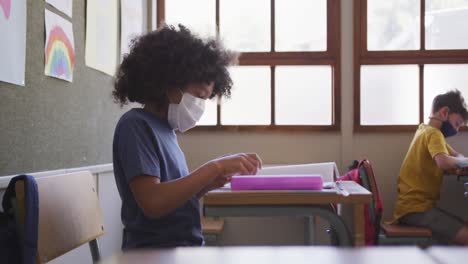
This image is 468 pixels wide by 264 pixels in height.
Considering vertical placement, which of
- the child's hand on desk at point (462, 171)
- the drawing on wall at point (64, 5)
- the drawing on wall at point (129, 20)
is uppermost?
the drawing on wall at point (129, 20)

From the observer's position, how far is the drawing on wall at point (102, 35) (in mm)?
2301

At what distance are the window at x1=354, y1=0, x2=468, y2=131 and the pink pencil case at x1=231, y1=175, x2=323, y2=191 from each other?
6.60ft

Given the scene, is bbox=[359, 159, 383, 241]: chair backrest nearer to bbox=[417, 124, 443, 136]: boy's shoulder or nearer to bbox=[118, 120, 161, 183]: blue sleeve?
bbox=[417, 124, 443, 136]: boy's shoulder

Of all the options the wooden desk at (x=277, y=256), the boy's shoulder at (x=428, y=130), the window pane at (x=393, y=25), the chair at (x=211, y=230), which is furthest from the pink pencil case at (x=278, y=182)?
the window pane at (x=393, y=25)

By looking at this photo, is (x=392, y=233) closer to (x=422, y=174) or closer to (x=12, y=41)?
(x=422, y=174)

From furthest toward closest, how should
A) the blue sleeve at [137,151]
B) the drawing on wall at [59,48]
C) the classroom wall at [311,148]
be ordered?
the classroom wall at [311,148]
the drawing on wall at [59,48]
the blue sleeve at [137,151]

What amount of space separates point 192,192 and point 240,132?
84.2 inches

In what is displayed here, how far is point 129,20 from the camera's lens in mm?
2992

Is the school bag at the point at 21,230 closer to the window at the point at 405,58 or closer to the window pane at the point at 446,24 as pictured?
the window at the point at 405,58

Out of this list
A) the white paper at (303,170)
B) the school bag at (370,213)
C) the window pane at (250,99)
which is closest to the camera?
the white paper at (303,170)

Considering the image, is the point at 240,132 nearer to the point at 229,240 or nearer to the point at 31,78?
the point at 229,240

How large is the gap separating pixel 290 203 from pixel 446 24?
2.49 m

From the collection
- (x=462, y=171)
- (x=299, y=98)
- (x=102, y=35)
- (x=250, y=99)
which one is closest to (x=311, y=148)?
(x=299, y=98)

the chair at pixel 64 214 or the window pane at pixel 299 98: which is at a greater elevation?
the window pane at pixel 299 98
